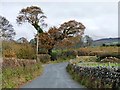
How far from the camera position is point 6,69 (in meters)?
22.4

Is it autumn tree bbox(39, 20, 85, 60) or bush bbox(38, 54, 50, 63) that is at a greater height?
autumn tree bbox(39, 20, 85, 60)

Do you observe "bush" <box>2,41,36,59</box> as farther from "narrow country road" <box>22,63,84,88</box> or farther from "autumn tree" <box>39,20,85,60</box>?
"autumn tree" <box>39,20,85,60</box>

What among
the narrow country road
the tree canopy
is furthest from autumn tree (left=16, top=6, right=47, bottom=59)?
the narrow country road

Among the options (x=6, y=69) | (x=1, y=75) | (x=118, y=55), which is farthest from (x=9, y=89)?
(x=118, y=55)

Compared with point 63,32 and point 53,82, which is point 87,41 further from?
point 53,82

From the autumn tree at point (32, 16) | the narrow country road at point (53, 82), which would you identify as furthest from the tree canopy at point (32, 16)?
the narrow country road at point (53, 82)

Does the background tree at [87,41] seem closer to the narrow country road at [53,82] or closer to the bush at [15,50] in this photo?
the bush at [15,50]

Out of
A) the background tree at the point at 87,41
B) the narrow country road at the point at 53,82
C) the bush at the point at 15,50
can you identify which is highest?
the background tree at the point at 87,41

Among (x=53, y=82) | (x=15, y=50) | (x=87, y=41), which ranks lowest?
(x=53, y=82)

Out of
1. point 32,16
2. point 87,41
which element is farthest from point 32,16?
point 87,41

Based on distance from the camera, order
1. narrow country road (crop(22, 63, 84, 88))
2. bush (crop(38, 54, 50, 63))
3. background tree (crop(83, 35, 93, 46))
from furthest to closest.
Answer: background tree (crop(83, 35, 93, 46))
bush (crop(38, 54, 50, 63))
narrow country road (crop(22, 63, 84, 88))

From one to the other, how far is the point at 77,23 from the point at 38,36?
998 cm

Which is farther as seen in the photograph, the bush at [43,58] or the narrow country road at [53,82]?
the bush at [43,58]

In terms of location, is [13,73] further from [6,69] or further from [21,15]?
[21,15]
